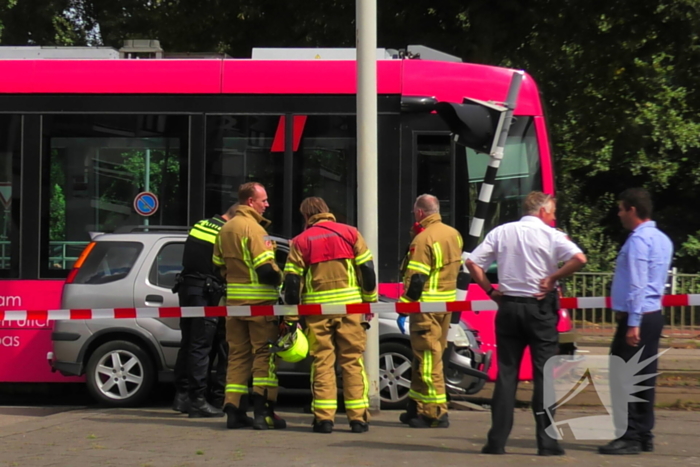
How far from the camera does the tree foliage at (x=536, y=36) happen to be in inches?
565

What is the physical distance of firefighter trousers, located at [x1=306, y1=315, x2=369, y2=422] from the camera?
7316 mm

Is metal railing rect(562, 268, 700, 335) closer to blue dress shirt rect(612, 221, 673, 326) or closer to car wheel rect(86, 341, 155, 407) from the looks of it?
car wheel rect(86, 341, 155, 407)

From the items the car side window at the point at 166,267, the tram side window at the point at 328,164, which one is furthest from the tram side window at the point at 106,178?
the tram side window at the point at 328,164

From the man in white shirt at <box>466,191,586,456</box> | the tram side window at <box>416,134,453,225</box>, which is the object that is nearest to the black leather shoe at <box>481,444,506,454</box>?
the man in white shirt at <box>466,191,586,456</box>

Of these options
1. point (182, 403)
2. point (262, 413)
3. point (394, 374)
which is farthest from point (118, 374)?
point (394, 374)

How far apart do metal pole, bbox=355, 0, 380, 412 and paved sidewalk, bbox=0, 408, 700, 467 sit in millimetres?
639

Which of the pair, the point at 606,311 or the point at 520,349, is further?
the point at 606,311

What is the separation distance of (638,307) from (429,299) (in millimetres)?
1836

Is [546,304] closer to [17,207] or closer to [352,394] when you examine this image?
[352,394]

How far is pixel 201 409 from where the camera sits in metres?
8.21

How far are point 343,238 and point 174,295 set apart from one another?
2.47 metres

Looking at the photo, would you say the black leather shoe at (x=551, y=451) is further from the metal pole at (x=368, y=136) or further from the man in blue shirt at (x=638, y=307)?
the metal pole at (x=368, y=136)

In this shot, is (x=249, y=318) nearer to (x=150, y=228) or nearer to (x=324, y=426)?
(x=324, y=426)
